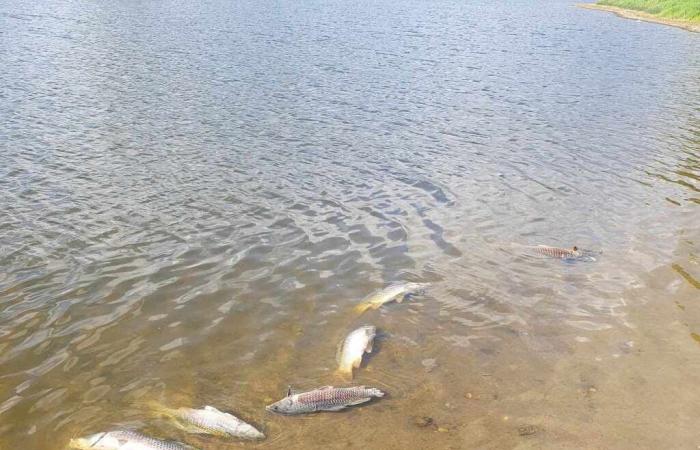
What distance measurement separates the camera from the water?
8273mm

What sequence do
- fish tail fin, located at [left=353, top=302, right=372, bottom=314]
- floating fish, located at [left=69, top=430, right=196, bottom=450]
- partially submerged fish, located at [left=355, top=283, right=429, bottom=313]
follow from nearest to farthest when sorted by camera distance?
floating fish, located at [left=69, top=430, right=196, bottom=450] → fish tail fin, located at [left=353, top=302, right=372, bottom=314] → partially submerged fish, located at [left=355, top=283, right=429, bottom=313]

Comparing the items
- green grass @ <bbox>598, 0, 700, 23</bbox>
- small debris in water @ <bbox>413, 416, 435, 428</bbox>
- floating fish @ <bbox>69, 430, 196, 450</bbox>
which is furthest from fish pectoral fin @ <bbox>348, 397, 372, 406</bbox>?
green grass @ <bbox>598, 0, 700, 23</bbox>

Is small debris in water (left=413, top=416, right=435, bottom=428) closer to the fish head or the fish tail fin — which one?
the fish head

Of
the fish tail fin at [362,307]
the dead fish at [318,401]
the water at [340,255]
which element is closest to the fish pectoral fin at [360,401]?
the dead fish at [318,401]

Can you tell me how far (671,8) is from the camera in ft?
250

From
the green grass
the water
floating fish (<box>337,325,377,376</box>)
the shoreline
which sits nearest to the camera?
the water

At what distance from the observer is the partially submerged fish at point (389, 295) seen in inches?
424

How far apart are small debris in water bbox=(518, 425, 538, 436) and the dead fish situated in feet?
6.79

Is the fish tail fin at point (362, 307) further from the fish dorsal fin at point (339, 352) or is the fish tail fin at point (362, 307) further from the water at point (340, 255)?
the fish dorsal fin at point (339, 352)

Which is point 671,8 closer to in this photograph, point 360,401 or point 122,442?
point 360,401

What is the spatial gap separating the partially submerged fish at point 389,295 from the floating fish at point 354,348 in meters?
0.92

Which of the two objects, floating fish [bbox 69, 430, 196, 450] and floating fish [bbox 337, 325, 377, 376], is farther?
floating fish [bbox 337, 325, 377, 376]

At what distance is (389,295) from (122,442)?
17.5ft

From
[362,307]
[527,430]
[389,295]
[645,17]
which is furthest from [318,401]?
[645,17]
